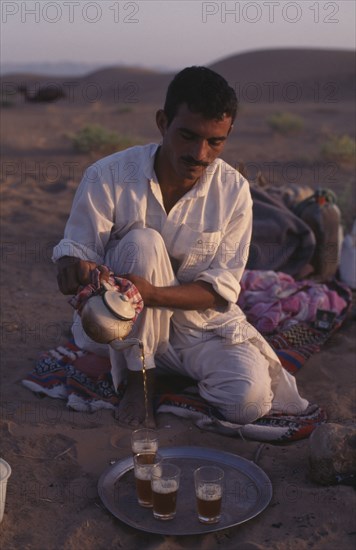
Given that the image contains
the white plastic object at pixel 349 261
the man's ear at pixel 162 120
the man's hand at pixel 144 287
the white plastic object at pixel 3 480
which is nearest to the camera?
the white plastic object at pixel 3 480

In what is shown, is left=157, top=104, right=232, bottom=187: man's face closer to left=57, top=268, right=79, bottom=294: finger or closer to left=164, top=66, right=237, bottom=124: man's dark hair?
left=164, top=66, right=237, bottom=124: man's dark hair

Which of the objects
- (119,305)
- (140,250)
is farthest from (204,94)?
(119,305)

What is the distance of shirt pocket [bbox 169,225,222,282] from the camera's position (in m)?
3.62

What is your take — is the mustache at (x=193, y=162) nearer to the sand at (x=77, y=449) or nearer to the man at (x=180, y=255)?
the man at (x=180, y=255)

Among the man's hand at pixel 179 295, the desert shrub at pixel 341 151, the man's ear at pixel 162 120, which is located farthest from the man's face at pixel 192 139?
the desert shrub at pixel 341 151

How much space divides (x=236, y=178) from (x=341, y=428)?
4.39 ft

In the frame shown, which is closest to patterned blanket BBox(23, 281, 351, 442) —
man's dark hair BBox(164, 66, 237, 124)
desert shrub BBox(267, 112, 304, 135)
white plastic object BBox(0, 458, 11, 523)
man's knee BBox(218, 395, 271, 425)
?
man's knee BBox(218, 395, 271, 425)

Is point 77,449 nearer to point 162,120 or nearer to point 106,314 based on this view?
point 106,314

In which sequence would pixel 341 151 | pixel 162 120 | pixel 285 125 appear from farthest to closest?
pixel 285 125, pixel 341 151, pixel 162 120

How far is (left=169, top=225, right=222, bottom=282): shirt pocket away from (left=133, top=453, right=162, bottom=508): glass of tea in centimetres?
108

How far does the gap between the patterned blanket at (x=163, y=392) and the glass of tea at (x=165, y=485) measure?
2.68ft

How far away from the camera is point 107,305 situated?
3082mm

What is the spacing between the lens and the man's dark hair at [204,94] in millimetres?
3273

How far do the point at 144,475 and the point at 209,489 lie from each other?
28 centimetres
